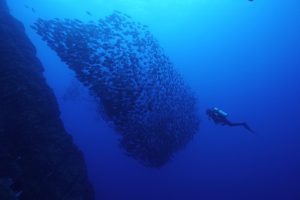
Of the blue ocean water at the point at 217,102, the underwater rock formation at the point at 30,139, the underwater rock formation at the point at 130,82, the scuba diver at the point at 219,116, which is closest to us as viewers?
the underwater rock formation at the point at 30,139

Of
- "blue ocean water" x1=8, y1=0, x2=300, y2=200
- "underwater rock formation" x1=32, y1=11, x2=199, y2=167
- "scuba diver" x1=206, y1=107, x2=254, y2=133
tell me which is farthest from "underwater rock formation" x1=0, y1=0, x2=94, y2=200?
"blue ocean water" x1=8, y1=0, x2=300, y2=200

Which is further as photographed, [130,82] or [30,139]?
[130,82]

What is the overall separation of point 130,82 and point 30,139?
4.80 metres

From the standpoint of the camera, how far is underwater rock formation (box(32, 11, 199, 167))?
9.38 metres

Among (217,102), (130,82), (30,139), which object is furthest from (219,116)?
(217,102)

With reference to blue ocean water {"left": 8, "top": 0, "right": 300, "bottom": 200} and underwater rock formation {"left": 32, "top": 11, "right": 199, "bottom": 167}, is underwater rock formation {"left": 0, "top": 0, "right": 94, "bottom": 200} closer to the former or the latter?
underwater rock formation {"left": 32, "top": 11, "right": 199, "bottom": 167}

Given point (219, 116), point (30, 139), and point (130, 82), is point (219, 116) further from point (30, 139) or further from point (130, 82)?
point (30, 139)

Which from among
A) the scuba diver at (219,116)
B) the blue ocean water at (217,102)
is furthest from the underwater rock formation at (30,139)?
the blue ocean water at (217,102)

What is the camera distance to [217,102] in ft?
144

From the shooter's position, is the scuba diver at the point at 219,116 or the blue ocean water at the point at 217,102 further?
the blue ocean water at the point at 217,102

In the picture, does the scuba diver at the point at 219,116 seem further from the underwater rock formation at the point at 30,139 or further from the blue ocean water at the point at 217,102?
the blue ocean water at the point at 217,102

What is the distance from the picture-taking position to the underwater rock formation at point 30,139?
256 inches

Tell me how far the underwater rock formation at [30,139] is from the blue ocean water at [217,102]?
72.8 feet

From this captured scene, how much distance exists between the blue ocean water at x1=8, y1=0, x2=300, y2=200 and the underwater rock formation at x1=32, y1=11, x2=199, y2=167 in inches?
676
